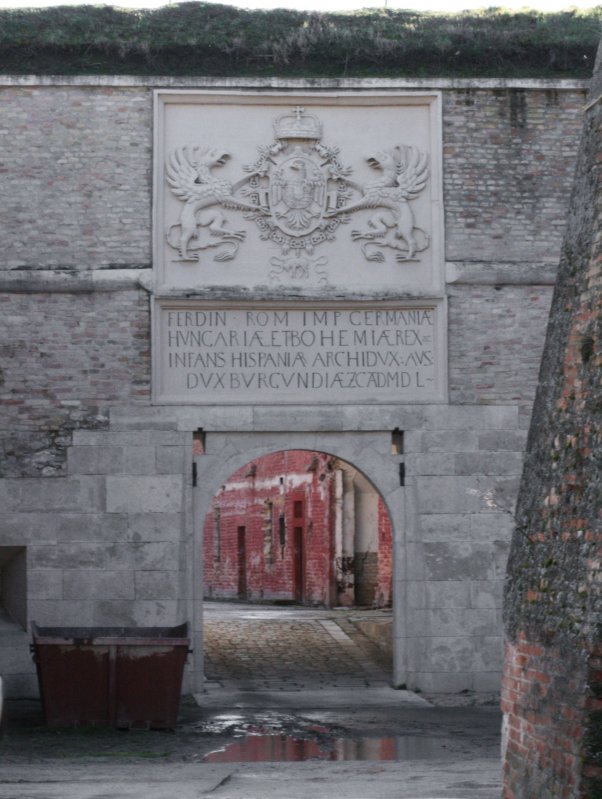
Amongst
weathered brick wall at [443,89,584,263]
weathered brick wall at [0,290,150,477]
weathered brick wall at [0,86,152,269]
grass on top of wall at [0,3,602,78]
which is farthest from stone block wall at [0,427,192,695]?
grass on top of wall at [0,3,602,78]

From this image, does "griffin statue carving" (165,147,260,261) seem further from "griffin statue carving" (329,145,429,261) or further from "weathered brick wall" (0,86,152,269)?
"griffin statue carving" (329,145,429,261)

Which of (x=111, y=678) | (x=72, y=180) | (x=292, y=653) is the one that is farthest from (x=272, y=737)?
(x=72, y=180)

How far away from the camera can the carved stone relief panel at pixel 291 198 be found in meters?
15.2

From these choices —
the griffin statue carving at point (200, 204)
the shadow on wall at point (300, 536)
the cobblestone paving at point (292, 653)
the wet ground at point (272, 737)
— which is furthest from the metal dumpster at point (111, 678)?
the shadow on wall at point (300, 536)

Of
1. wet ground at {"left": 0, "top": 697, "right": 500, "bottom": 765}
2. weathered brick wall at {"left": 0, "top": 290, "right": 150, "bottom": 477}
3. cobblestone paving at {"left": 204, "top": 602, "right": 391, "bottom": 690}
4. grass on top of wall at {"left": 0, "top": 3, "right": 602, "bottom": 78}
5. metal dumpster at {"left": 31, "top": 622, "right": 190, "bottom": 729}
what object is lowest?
cobblestone paving at {"left": 204, "top": 602, "right": 391, "bottom": 690}

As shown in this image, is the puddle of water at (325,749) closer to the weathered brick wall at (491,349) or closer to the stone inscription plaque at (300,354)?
the stone inscription plaque at (300,354)

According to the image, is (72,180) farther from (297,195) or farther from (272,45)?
(272,45)

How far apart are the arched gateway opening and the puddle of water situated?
2.94 m

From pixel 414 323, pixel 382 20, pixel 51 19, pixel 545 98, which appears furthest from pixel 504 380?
pixel 51 19

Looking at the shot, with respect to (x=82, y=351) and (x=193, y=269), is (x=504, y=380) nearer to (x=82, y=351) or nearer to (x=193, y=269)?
(x=193, y=269)

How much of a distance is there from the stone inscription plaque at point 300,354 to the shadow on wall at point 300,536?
651cm

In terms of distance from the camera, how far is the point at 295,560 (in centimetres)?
3009

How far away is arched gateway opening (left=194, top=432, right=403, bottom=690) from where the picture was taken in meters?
15.2

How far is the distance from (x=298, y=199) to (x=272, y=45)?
1.81 metres
